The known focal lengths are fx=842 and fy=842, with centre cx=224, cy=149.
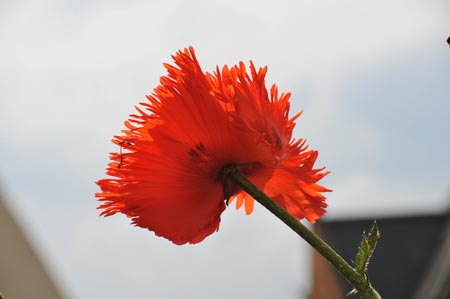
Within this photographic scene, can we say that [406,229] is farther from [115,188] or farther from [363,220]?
[115,188]

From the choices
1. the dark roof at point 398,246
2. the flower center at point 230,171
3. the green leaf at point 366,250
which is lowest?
the dark roof at point 398,246

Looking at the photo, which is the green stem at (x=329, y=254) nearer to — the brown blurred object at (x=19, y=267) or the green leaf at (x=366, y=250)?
the green leaf at (x=366, y=250)

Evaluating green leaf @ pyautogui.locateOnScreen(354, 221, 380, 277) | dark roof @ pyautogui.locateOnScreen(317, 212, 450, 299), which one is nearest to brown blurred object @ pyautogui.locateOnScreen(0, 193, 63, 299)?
dark roof @ pyautogui.locateOnScreen(317, 212, 450, 299)

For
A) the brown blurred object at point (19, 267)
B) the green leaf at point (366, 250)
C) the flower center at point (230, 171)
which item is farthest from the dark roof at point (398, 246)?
the green leaf at point (366, 250)

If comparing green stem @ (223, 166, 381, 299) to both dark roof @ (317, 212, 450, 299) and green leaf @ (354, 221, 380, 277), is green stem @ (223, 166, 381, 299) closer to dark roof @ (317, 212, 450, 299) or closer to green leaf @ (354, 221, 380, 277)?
green leaf @ (354, 221, 380, 277)

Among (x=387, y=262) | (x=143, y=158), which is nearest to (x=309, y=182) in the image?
(x=143, y=158)
